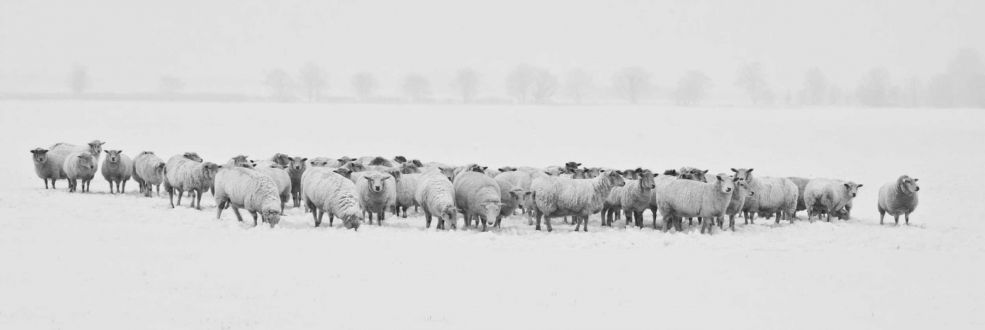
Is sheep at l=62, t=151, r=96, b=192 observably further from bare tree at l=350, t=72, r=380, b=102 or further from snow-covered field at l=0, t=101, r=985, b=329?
bare tree at l=350, t=72, r=380, b=102

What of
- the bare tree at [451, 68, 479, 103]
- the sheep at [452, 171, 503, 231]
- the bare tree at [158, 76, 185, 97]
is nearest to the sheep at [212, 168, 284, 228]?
the sheep at [452, 171, 503, 231]

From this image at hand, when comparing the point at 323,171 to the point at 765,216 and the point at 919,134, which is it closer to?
the point at 765,216

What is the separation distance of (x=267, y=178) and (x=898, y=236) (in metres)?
16.7

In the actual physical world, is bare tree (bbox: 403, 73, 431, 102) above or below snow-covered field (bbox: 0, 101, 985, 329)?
above

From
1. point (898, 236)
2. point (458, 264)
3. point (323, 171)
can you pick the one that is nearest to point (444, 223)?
point (323, 171)

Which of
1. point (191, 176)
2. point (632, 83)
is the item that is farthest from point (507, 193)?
point (632, 83)

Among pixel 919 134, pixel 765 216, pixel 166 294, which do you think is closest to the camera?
pixel 166 294

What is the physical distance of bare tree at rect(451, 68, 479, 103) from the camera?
125m

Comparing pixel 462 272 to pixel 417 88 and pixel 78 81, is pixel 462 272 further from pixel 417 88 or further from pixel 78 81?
pixel 78 81

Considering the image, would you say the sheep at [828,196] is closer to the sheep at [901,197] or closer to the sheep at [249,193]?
the sheep at [901,197]

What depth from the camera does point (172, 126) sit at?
6112 centimetres

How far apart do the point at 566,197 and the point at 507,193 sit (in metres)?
2.55

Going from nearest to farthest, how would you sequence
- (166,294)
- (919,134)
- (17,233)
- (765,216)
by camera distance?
1. (166,294)
2. (17,233)
3. (765,216)
4. (919,134)

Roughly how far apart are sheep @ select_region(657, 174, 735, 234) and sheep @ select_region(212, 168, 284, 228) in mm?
10338
